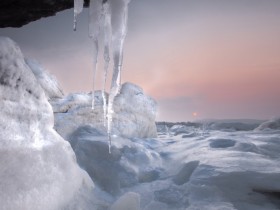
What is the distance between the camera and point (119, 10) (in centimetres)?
361

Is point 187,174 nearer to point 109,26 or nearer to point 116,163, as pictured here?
point 116,163

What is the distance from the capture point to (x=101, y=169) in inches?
184

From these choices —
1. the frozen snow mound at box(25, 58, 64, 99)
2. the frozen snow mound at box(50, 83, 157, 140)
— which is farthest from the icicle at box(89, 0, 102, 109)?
the frozen snow mound at box(25, 58, 64, 99)

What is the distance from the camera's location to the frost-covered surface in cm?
343

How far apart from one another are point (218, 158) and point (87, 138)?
9.22ft

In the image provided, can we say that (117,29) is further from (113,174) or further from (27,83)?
(113,174)

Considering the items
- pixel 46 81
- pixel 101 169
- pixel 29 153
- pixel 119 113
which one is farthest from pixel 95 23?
pixel 46 81

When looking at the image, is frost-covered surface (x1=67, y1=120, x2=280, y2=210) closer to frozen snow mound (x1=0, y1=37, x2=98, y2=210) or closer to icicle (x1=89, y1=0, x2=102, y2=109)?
frozen snow mound (x1=0, y1=37, x2=98, y2=210)

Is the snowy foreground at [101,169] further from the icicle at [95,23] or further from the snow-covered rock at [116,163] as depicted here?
the icicle at [95,23]

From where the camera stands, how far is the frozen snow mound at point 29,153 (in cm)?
236

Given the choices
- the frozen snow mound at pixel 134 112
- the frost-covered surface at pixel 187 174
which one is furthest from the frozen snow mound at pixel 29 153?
the frozen snow mound at pixel 134 112

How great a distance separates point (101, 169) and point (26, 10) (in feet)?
9.73

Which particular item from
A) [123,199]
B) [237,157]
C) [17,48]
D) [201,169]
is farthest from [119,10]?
[237,157]

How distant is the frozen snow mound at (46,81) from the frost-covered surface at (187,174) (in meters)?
4.39
